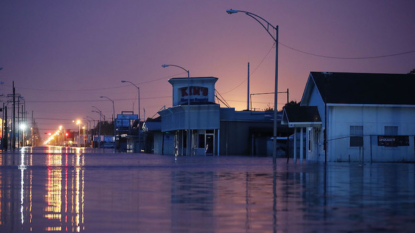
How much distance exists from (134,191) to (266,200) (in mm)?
3913

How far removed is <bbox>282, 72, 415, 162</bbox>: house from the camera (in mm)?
43406

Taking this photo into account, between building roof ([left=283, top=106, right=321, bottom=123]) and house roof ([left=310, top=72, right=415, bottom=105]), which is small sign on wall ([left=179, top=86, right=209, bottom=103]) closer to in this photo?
house roof ([left=310, top=72, right=415, bottom=105])

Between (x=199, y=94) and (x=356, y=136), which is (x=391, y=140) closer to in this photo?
(x=356, y=136)

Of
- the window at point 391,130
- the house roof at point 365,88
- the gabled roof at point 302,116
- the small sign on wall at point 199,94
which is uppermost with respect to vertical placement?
the small sign on wall at point 199,94

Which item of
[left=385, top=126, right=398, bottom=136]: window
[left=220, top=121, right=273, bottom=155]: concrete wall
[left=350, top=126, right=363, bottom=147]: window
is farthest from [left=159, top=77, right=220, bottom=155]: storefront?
[left=385, top=126, right=398, bottom=136]: window

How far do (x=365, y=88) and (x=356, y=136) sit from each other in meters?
5.05

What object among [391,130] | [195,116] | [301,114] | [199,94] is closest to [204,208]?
[301,114]

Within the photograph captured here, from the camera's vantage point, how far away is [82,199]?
531 inches

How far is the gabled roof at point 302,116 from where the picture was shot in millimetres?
44688

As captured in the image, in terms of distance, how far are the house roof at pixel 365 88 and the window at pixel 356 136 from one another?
1.98 metres

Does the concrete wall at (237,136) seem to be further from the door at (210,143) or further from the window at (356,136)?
the window at (356,136)

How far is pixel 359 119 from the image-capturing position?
145ft

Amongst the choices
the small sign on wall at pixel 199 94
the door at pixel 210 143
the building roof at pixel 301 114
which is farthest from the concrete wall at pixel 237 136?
the building roof at pixel 301 114

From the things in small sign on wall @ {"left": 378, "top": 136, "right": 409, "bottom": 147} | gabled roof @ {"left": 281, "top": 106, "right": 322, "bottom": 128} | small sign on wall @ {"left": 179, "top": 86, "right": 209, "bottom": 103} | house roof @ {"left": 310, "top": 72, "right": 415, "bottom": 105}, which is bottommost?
small sign on wall @ {"left": 378, "top": 136, "right": 409, "bottom": 147}
